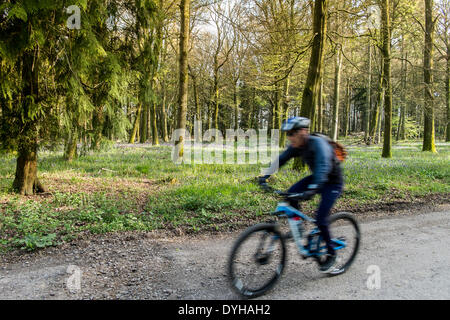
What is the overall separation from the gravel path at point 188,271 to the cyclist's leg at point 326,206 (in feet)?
2.21

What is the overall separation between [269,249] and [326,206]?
39.0 inches

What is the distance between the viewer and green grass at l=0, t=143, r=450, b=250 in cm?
612

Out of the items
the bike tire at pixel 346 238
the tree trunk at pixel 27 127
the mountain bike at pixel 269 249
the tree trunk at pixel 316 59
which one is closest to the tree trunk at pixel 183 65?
the tree trunk at pixel 316 59

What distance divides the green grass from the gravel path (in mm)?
665

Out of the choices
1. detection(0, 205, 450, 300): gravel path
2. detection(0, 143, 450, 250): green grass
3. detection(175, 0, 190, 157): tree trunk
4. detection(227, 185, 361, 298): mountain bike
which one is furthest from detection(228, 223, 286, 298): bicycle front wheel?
detection(175, 0, 190, 157): tree trunk

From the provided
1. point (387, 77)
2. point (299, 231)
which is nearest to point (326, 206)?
point (299, 231)

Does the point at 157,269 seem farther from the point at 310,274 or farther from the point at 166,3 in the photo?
the point at 166,3

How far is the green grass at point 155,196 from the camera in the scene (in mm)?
6121

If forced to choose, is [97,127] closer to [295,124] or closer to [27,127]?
[27,127]

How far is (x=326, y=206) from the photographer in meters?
3.96

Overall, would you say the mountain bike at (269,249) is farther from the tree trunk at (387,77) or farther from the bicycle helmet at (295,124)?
the tree trunk at (387,77)

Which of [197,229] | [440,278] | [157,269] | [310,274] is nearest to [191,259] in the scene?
[157,269]

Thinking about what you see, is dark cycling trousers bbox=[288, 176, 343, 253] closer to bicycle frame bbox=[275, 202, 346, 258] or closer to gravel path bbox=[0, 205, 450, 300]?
bicycle frame bbox=[275, 202, 346, 258]
